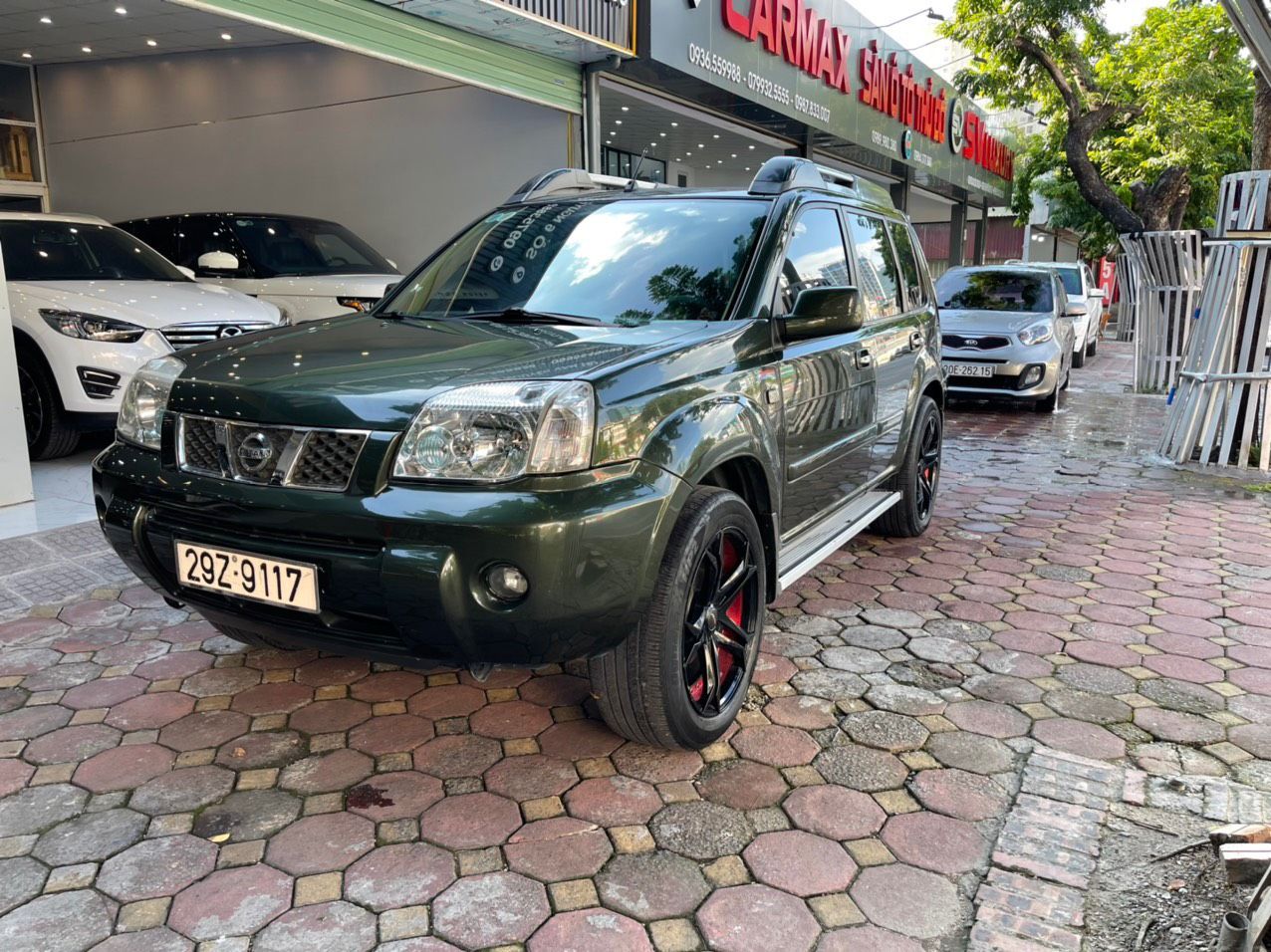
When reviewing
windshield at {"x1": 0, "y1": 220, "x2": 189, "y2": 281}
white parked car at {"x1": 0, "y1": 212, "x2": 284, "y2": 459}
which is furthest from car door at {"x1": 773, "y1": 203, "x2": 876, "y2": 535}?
windshield at {"x1": 0, "y1": 220, "x2": 189, "y2": 281}

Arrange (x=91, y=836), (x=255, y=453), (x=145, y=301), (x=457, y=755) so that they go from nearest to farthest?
(x=91, y=836), (x=255, y=453), (x=457, y=755), (x=145, y=301)

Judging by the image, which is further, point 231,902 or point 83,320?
point 83,320

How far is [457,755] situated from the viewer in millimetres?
2957

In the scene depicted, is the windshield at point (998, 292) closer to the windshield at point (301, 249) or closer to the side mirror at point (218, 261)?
the windshield at point (301, 249)

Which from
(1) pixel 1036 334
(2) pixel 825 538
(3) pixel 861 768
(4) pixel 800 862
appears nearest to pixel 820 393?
(2) pixel 825 538

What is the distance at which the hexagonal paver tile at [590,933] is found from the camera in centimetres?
213

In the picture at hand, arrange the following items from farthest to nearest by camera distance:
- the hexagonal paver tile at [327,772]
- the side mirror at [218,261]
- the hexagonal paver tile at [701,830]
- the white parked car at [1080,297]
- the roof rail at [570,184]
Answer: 1. the white parked car at [1080,297]
2. the side mirror at [218,261]
3. the roof rail at [570,184]
4. the hexagonal paver tile at [327,772]
5. the hexagonal paver tile at [701,830]

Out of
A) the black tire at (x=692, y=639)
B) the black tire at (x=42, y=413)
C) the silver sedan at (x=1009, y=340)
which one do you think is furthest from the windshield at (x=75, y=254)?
the silver sedan at (x=1009, y=340)

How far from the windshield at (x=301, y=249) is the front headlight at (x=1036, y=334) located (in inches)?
259

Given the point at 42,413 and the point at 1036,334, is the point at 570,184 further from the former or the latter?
the point at 1036,334

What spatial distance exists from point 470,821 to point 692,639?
0.81 m

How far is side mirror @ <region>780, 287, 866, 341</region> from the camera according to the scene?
10.8 feet

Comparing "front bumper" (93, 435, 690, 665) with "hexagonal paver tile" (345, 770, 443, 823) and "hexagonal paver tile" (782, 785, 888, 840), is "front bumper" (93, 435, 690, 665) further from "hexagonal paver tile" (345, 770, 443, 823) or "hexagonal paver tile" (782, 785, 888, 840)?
"hexagonal paver tile" (782, 785, 888, 840)

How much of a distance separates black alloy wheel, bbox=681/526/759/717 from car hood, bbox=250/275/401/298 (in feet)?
20.2
